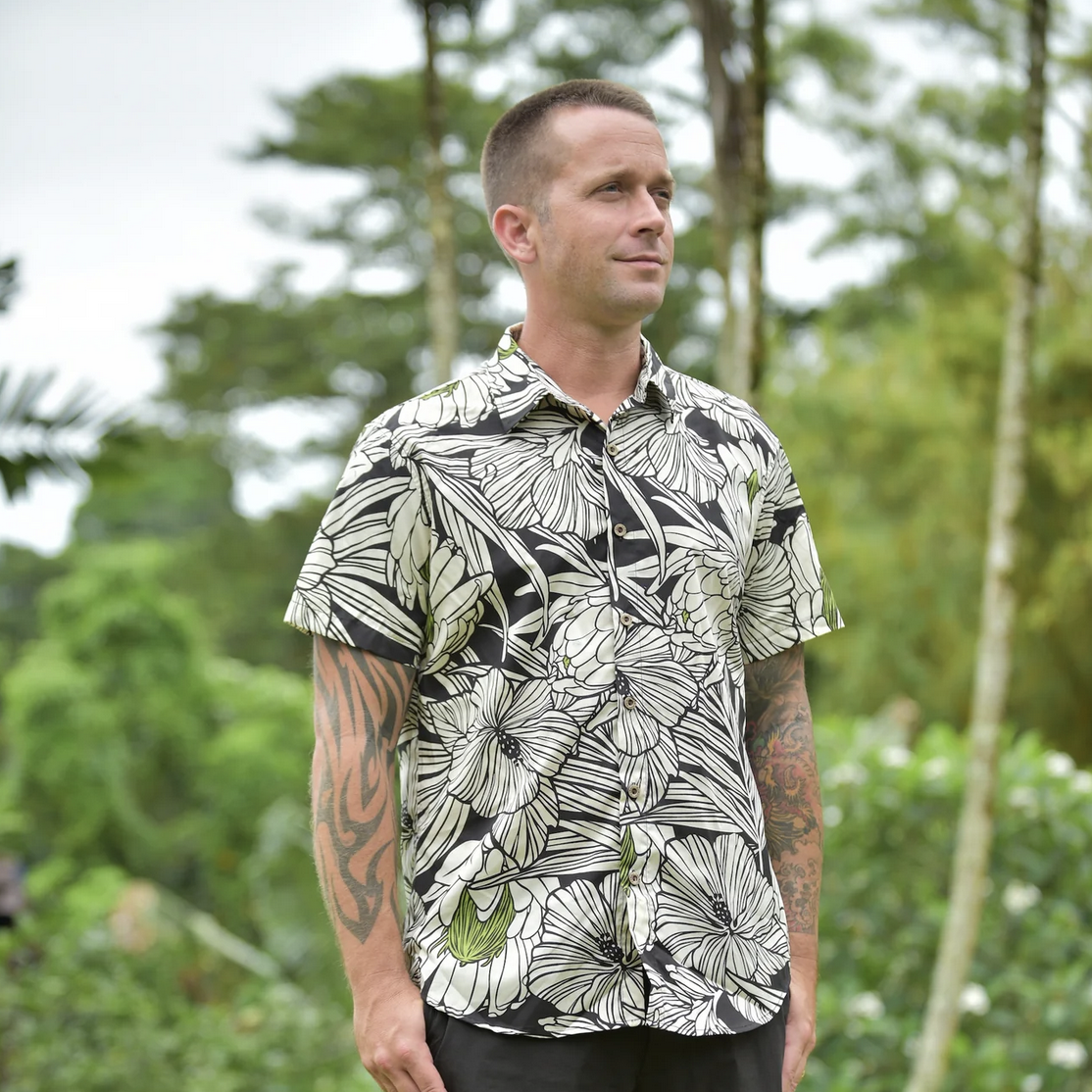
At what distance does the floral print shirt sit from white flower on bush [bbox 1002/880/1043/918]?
9.77ft

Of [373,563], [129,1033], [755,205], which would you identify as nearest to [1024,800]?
[755,205]

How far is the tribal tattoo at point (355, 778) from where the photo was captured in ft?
4.88

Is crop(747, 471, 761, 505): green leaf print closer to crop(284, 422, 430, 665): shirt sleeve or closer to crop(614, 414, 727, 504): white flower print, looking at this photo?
crop(614, 414, 727, 504): white flower print

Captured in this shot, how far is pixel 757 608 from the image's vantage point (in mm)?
1702

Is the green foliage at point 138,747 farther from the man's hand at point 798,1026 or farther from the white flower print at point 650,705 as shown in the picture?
the white flower print at point 650,705

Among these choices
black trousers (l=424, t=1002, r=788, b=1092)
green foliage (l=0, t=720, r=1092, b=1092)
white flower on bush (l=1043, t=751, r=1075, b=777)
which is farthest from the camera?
white flower on bush (l=1043, t=751, r=1075, b=777)

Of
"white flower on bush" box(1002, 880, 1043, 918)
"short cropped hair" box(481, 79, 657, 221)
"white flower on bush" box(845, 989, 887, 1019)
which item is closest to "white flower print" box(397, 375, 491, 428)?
"short cropped hair" box(481, 79, 657, 221)

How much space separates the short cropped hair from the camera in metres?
1.63

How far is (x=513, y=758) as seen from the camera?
1.46 m

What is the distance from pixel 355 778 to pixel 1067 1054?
3.05 m

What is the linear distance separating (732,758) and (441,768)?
336 mm

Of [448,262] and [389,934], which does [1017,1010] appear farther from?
[389,934]

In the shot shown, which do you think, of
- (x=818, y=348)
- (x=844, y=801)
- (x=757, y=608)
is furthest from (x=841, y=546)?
(x=757, y=608)

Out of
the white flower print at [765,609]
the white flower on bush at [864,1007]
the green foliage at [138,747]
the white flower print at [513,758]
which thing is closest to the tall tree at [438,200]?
the white flower on bush at [864,1007]
